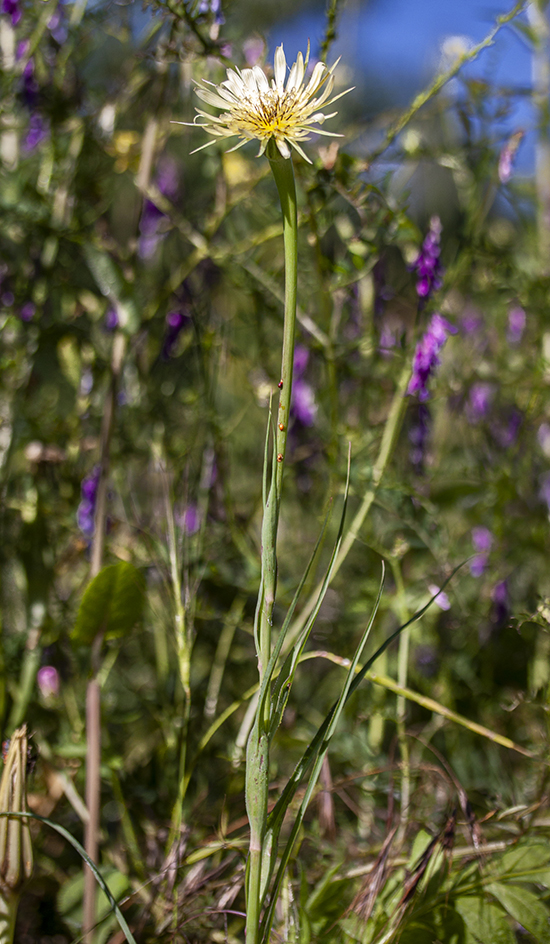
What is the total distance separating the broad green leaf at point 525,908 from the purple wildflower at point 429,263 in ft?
→ 1.31

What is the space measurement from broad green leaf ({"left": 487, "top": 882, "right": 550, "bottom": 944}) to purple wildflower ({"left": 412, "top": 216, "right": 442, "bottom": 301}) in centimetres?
40

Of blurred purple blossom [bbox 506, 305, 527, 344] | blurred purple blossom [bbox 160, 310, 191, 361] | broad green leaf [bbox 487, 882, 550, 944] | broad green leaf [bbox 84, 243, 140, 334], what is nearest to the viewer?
broad green leaf [bbox 487, 882, 550, 944]

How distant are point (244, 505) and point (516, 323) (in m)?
0.49

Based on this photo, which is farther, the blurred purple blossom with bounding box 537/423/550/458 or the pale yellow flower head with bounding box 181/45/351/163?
the blurred purple blossom with bounding box 537/423/550/458

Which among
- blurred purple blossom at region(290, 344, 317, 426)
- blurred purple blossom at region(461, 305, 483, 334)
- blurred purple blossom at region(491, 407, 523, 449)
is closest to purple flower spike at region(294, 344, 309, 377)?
blurred purple blossom at region(290, 344, 317, 426)

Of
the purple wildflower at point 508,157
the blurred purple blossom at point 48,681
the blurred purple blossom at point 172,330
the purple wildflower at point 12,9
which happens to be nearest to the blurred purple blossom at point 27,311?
the blurred purple blossom at point 172,330

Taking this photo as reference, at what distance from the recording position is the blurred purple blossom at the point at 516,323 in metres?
1.03

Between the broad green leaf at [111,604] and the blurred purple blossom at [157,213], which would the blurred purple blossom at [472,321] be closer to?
the blurred purple blossom at [157,213]

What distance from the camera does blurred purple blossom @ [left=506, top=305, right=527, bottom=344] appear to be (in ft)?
3.36

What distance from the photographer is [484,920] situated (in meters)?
0.40

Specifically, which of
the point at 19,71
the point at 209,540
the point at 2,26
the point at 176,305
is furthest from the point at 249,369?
the point at 2,26

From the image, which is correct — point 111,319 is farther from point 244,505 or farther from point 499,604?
point 499,604

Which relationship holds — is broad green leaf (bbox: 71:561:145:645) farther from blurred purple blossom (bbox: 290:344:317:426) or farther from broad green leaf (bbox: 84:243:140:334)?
blurred purple blossom (bbox: 290:344:317:426)

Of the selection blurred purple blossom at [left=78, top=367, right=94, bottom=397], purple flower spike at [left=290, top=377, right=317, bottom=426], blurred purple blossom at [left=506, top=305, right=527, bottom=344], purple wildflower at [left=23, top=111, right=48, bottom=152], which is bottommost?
blurred purple blossom at [left=78, top=367, right=94, bottom=397]
